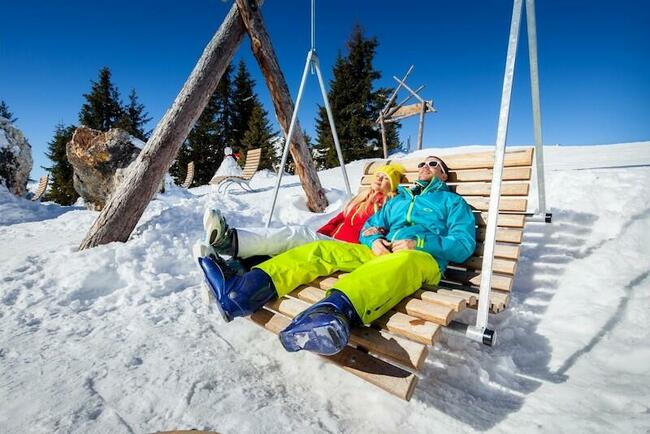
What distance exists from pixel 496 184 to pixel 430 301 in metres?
0.65

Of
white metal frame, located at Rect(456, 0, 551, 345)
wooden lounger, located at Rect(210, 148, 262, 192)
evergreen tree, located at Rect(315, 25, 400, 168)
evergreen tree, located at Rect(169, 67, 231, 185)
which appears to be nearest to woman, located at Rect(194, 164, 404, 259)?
white metal frame, located at Rect(456, 0, 551, 345)

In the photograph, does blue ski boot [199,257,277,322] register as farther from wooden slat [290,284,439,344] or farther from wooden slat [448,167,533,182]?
wooden slat [448,167,533,182]

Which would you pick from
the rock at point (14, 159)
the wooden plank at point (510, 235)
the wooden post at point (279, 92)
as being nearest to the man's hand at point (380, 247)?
the wooden plank at point (510, 235)

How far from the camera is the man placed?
139cm

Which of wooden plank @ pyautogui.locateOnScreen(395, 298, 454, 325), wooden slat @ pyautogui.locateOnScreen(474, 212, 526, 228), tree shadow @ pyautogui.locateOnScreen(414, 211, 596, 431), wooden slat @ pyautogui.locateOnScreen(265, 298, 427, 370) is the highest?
wooden slat @ pyautogui.locateOnScreen(474, 212, 526, 228)

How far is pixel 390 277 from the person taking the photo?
161 cm

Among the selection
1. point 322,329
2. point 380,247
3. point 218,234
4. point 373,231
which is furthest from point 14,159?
point 322,329

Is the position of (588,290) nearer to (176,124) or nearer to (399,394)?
(399,394)

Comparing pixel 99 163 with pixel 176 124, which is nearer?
pixel 176 124

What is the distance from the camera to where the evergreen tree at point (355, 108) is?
19781 mm

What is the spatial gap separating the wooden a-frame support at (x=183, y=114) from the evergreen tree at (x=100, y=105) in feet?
69.6

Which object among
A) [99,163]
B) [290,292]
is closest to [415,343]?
[290,292]

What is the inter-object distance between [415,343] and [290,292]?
794 mm

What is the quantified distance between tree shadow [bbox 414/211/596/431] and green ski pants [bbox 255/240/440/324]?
1.59 ft
